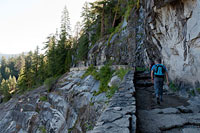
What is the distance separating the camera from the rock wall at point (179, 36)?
5.20m

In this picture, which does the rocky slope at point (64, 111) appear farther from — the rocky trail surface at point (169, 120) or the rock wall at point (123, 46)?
the rock wall at point (123, 46)

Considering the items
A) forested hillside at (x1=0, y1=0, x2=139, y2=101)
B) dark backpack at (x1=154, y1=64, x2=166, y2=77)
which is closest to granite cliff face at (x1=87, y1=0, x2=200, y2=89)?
dark backpack at (x1=154, y1=64, x2=166, y2=77)

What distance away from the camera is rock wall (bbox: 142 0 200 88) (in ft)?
17.0

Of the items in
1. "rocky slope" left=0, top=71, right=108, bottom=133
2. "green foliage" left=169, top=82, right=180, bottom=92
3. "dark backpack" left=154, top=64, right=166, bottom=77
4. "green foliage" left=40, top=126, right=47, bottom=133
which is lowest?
"green foliage" left=40, top=126, right=47, bottom=133

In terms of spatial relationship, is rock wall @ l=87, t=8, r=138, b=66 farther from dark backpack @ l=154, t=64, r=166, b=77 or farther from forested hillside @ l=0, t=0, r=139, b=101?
dark backpack @ l=154, t=64, r=166, b=77

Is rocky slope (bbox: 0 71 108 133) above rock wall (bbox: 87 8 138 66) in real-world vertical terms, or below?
below

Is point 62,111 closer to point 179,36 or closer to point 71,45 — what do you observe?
point 179,36

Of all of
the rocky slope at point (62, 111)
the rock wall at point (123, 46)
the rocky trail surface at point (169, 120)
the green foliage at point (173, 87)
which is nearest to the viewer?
the rocky trail surface at point (169, 120)

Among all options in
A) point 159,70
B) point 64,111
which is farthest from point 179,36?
point 64,111

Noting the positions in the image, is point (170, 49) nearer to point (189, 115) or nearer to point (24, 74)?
point (189, 115)

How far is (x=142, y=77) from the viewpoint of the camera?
33.4 ft

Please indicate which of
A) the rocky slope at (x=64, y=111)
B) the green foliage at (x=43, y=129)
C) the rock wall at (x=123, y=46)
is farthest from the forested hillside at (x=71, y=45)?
the green foliage at (x=43, y=129)

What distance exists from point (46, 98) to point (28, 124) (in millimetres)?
3927

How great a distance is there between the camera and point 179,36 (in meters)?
6.23
